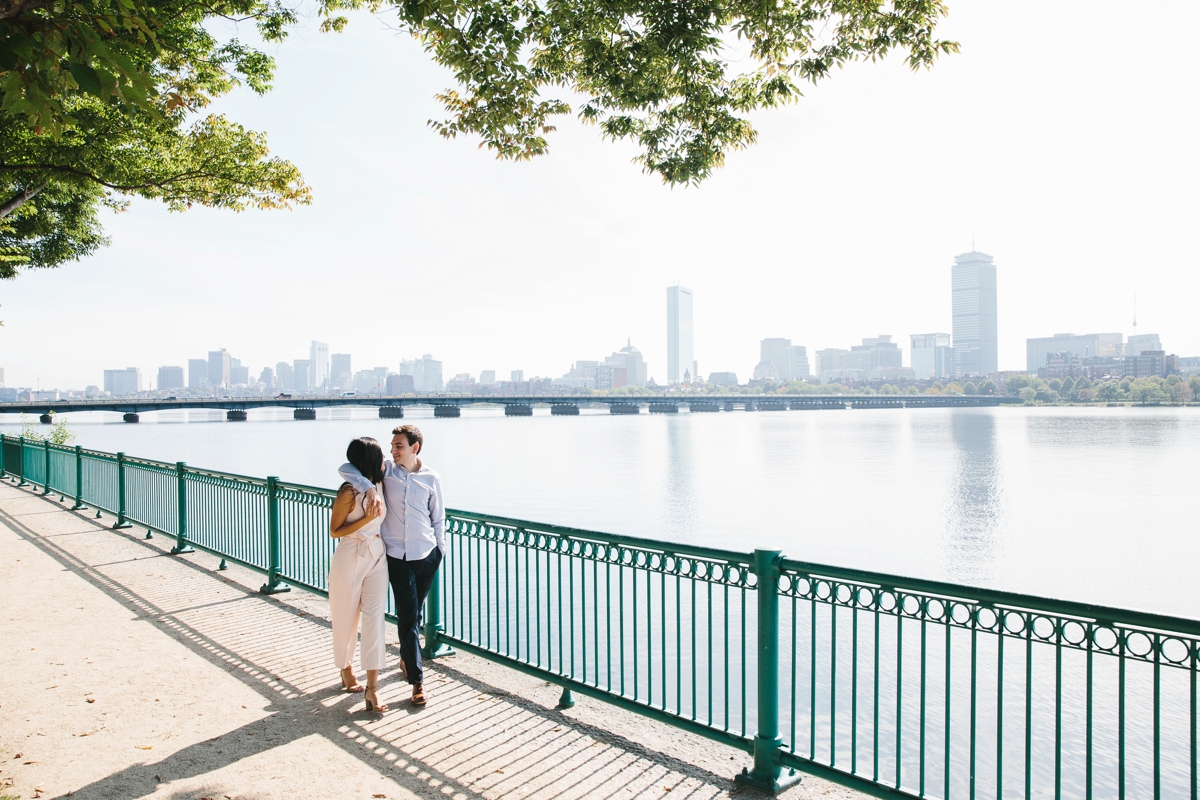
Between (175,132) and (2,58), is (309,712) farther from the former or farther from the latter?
(175,132)

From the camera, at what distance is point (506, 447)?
5959 centimetres

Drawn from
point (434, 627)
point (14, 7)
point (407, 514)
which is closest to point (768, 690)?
point (407, 514)

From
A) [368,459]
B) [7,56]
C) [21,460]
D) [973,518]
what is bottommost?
[973,518]

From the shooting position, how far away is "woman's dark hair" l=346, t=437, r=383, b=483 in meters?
5.34

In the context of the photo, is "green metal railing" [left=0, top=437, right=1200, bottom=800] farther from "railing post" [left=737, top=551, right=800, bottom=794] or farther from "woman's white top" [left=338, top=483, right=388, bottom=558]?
"woman's white top" [left=338, top=483, right=388, bottom=558]

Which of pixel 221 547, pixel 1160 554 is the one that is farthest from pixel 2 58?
pixel 1160 554

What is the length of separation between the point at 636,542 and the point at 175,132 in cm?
1398

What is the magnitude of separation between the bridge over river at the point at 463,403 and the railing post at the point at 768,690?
79984mm

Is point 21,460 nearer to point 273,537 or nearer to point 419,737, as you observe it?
point 273,537

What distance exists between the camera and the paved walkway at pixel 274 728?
438 cm

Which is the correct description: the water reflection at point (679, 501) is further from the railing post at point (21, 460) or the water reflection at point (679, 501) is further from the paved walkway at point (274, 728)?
the railing post at point (21, 460)

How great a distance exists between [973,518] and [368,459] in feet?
87.9

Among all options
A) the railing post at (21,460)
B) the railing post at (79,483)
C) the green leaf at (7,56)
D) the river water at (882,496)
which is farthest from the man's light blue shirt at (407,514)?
the railing post at (21,460)

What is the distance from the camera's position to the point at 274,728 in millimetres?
5098
